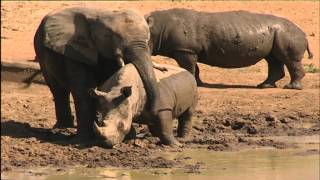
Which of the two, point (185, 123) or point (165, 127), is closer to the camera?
point (165, 127)

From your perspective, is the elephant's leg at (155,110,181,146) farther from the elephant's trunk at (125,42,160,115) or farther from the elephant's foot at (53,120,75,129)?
the elephant's foot at (53,120,75,129)

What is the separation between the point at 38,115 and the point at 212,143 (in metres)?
3.14

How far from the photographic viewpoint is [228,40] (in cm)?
1468

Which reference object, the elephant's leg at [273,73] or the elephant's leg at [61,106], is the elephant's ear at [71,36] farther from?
the elephant's leg at [273,73]

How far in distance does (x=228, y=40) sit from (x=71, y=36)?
4.68m

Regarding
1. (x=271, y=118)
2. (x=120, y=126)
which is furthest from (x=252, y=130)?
(x=120, y=126)

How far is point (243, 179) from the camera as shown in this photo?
27.2 ft

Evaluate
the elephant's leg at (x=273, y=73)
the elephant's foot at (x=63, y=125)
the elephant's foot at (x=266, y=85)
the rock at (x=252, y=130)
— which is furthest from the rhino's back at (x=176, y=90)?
the elephant's leg at (x=273, y=73)

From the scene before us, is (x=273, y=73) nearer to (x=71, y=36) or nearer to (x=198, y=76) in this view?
(x=198, y=76)

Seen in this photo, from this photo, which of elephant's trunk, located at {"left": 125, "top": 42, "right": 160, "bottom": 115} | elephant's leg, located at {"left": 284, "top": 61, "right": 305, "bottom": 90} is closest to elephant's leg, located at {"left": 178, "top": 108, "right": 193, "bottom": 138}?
elephant's trunk, located at {"left": 125, "top": 42, "right": 160, "bottom": 115}

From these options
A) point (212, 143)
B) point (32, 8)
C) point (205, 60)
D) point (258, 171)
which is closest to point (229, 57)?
point (205, 60)

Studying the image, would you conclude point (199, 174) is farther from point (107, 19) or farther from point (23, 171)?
point (107, 19)

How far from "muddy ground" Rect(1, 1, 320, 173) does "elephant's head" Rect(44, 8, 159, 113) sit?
0.93 meters

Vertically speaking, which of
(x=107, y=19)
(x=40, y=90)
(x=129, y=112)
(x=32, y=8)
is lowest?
(x=32, y=8)
